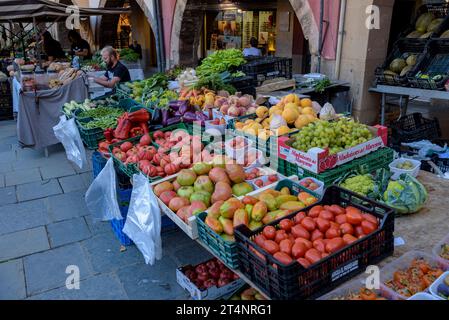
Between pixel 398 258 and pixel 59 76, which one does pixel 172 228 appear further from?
pixel 59 76

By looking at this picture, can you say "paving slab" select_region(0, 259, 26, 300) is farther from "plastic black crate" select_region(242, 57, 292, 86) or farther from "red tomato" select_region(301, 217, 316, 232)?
"plastic black crate" select_region(242, 57, 292, 86)

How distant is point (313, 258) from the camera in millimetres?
2084

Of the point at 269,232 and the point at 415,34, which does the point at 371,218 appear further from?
the point at 415,34

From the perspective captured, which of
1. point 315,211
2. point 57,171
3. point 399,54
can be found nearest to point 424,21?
point 399,54

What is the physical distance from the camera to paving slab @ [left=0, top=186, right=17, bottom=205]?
5305mm

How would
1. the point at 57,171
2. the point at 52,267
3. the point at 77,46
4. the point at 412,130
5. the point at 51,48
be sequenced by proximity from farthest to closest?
the point at 77,46 → the point at 51,48 → the point at 57,171 → the point at 412,130 → the point at 52,267

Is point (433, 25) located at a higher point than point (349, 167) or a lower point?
higher

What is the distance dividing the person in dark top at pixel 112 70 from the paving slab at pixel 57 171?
60.1 inches

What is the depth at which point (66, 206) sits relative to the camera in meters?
5.12

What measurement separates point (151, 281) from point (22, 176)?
12.3 ft

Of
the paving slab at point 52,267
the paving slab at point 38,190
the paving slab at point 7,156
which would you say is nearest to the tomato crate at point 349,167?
the paving slab at point 52,267

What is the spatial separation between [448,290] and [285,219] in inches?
36.5

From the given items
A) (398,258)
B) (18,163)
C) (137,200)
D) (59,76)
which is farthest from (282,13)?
(398,258)

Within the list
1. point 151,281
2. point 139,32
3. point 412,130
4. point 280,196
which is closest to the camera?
point 280,196
